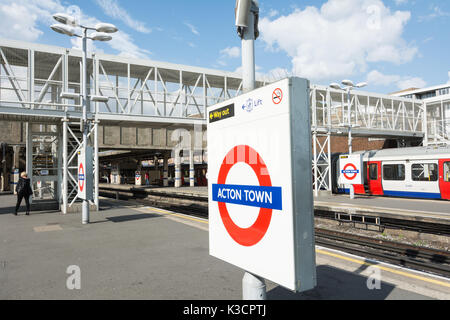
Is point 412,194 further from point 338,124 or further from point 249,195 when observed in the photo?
point 249,195

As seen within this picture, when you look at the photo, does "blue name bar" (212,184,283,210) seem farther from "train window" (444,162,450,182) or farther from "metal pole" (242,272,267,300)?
"train window" (444,162,450,182)

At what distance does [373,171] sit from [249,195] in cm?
1909

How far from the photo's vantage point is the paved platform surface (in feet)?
14.0

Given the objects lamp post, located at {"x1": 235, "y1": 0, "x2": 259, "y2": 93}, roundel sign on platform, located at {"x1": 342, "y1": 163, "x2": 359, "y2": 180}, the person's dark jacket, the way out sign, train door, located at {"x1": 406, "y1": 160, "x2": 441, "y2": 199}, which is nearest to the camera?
the way out sign

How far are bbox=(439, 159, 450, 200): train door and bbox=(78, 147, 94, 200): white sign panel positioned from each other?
52.7 feet

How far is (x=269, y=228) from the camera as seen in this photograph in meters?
2.43

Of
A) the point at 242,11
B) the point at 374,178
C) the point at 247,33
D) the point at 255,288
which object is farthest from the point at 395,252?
the point at 374,178

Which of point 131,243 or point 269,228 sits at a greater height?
point 269,228

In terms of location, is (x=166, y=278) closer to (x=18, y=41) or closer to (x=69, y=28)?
(x=69, y=28)

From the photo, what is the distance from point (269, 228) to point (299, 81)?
1.11 meters

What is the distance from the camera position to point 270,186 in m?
2.41

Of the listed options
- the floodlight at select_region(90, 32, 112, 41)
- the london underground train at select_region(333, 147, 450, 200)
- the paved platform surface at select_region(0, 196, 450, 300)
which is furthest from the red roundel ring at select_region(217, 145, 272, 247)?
the london underground train at select_region(333, 147, 450, 200)

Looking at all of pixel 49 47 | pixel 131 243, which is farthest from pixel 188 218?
pixel 49 47
